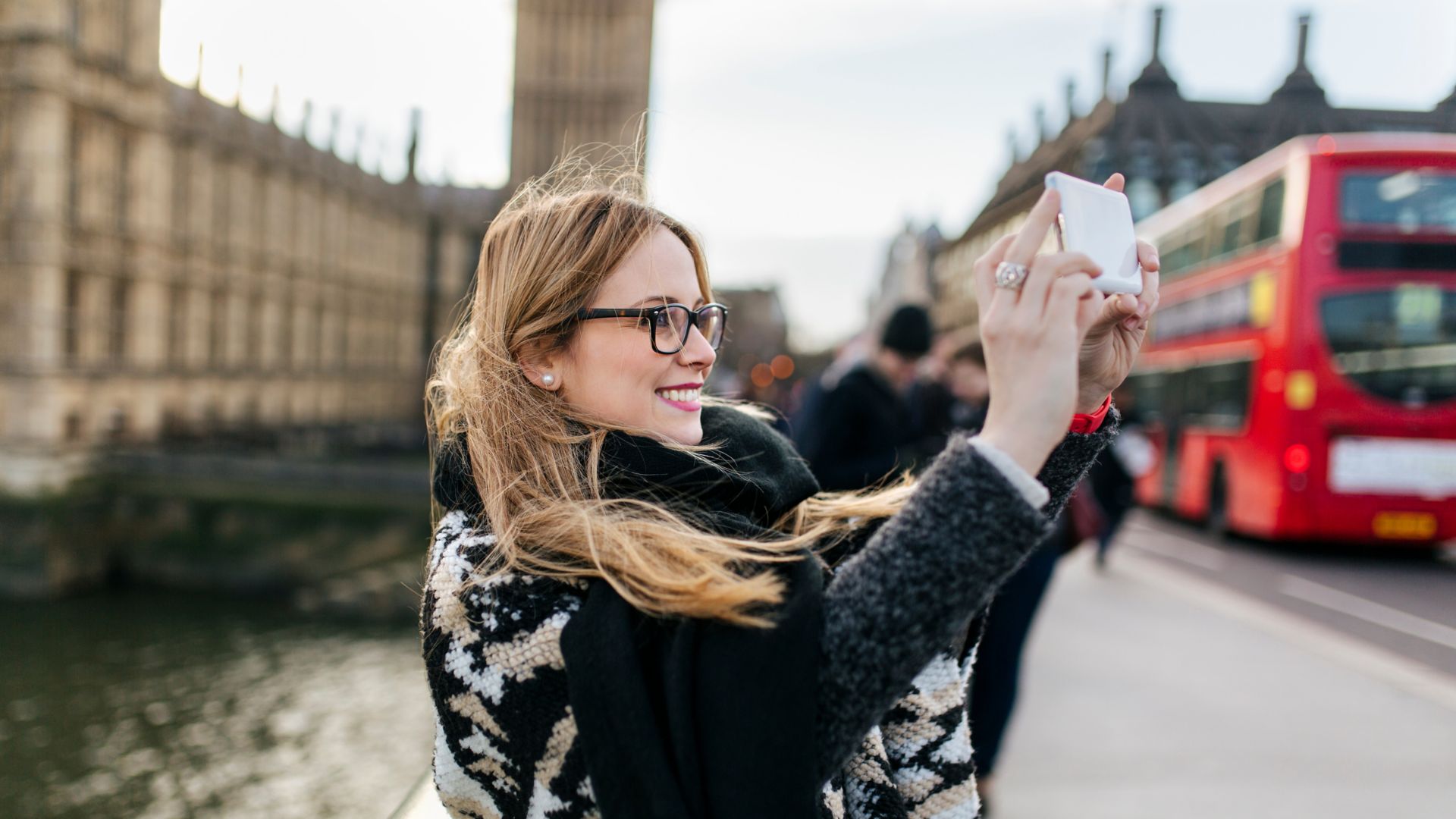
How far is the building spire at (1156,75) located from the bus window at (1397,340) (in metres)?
2.40

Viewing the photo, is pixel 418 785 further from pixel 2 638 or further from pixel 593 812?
pixel 2 638

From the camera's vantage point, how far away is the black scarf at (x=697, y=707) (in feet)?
3.08

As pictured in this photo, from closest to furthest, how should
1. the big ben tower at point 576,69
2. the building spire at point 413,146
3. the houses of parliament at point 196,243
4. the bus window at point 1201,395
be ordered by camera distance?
the bus window at point 1201,395 < the houses of parliament at point 196,243 < the big ben tower at point 576,69 < the building spire at point 413,146

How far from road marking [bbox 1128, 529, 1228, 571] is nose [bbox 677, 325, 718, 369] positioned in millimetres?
8647

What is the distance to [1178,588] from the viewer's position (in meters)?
7.32

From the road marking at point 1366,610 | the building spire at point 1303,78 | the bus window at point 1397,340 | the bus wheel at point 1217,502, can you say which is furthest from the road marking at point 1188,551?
the building spire at point 1303,78

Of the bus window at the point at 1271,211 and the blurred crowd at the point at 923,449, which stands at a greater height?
the bus window at the point at 1271,211

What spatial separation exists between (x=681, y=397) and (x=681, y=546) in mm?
282

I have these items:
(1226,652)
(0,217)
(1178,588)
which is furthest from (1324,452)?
(0,217)

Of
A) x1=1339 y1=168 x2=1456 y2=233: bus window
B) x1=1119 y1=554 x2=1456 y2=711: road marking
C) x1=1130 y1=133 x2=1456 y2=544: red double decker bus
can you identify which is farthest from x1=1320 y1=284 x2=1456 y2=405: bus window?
x1=1119 y1=554 x2=1456 y2=711: road marking

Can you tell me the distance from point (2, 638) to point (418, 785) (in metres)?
22.3

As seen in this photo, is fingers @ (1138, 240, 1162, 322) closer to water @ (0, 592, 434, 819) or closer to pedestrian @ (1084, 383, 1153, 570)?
pedestrian @ (1084, 383, 1153, 570)

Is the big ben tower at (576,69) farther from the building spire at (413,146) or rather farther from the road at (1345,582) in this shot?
the road at (1345,582)

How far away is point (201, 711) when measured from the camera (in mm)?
17203
